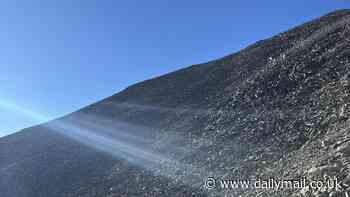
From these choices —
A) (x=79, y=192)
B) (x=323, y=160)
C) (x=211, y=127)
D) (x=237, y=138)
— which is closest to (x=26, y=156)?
(x=79, y=192)

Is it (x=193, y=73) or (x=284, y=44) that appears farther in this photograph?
(x=193, y=73)

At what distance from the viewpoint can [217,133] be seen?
1997 cm

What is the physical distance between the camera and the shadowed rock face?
14.0m

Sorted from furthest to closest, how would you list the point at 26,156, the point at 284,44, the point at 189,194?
the point at 26,156, the point at 284,44, the point at 189,194

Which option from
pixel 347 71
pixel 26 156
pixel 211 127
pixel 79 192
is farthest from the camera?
pixel 26 156

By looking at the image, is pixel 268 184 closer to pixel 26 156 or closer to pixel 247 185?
pixel 247 185

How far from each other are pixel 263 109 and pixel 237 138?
7.94 feet

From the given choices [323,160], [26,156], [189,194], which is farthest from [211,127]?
[26,156]

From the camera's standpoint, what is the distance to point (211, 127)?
837 inches

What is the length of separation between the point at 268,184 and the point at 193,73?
23895 millimetres

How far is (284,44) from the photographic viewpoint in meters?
29.1

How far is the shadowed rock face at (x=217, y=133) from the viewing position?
14008 mm

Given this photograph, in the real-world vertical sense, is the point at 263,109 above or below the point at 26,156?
above

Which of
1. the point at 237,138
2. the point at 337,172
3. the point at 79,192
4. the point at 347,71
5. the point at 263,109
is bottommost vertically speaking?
the point at 79,192
